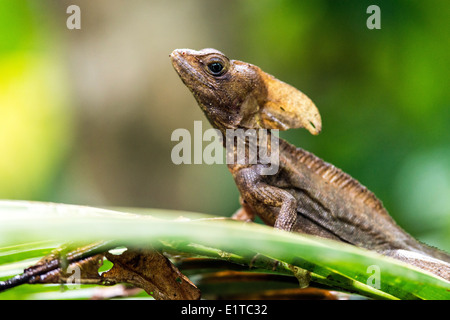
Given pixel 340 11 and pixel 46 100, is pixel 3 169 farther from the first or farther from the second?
pixel 340 11

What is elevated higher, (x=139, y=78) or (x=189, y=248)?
(x=139, y=78)

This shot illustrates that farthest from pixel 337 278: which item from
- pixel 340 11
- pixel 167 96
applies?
pixel 167 96

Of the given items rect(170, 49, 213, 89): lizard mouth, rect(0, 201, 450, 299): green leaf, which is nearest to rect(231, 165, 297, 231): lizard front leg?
rect(170, 49, 213, 89): lizard mouth

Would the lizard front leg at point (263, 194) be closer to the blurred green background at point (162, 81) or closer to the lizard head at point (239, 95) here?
the lizard head at point (239, 95)

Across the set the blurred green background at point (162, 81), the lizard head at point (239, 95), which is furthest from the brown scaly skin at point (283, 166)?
the blurred green background at point (162, 81)

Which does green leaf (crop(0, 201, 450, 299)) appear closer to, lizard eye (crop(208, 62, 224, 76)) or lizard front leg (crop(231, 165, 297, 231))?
lizard front leg (crop(231, 165, 297, 231))

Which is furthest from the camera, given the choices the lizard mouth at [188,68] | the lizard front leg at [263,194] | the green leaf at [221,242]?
the lizard mouth at [188,68]

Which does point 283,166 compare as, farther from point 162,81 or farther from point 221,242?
point 162,81
